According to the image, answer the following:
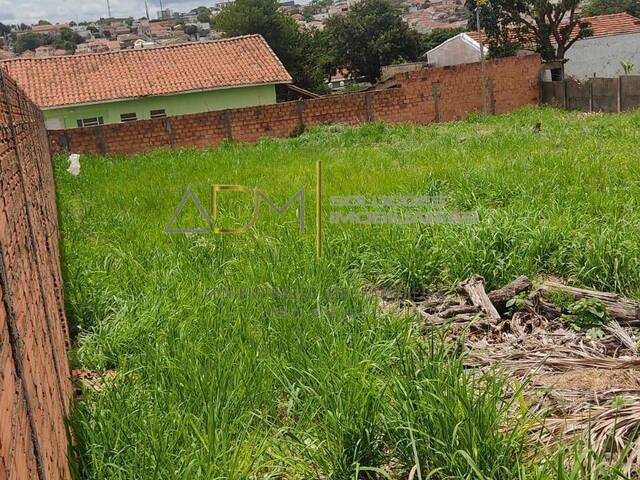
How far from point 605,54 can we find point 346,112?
1669cm

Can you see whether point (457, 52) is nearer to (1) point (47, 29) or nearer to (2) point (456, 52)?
(2) point (456, 52)

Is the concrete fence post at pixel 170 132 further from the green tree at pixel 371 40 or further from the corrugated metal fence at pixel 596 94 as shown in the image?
the green tree at pixel 371 40

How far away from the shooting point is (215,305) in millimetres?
3955

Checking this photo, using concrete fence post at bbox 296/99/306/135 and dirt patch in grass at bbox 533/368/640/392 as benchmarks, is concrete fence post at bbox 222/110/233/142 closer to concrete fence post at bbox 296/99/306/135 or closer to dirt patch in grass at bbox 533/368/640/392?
concrete fence post at bbox 296/99/306/135

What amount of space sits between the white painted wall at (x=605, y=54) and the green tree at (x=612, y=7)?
18893 mm

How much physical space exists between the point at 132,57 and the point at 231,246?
2077 centimetres

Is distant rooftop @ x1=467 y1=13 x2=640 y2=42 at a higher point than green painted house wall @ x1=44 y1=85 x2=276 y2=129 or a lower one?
higher

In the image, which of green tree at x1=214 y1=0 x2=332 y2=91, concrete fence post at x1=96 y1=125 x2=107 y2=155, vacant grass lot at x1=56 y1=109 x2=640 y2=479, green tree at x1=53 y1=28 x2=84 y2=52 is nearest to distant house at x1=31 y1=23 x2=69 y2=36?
green tree at x1=53 y1=28 x2=84 y2=52

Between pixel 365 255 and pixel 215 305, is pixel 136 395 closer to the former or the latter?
pixel 215 305

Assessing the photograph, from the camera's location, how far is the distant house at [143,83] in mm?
21672

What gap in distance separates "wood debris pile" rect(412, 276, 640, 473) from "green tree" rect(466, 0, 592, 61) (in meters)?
23.2

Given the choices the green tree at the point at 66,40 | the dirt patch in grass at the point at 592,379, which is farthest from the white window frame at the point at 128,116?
the green tree at the point at 66,40

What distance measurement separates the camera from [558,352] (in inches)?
133

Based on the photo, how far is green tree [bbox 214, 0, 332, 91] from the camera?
33438 millimetres
